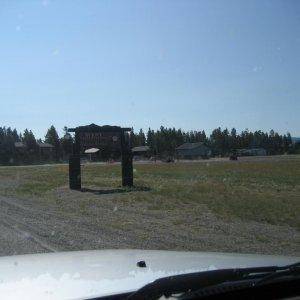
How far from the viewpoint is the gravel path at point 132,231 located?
431 inches

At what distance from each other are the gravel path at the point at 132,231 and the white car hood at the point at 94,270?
5911 mm

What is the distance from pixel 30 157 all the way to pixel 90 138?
12387 cm

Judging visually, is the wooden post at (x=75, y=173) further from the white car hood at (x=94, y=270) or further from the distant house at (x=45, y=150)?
the distant house at (x=45, y=150)

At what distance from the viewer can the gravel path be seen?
35.9 feet

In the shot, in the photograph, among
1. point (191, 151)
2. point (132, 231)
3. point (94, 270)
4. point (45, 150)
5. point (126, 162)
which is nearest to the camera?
point (94, 270)

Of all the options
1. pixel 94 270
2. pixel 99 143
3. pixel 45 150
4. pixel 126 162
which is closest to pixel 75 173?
pixel 99 143

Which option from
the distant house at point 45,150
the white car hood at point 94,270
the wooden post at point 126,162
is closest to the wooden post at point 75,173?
the wooden post at point 126,162

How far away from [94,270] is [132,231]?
942cm

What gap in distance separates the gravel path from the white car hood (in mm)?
5911

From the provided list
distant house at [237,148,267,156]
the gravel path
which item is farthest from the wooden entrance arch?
distant house at [237,148,267,156]

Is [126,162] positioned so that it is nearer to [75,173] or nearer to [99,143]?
[99,143]

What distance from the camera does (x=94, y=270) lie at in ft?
12.4

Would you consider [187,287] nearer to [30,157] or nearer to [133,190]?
[133,190]

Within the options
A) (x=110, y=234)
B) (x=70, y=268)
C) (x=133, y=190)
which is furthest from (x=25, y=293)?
(x=133, y=190)
